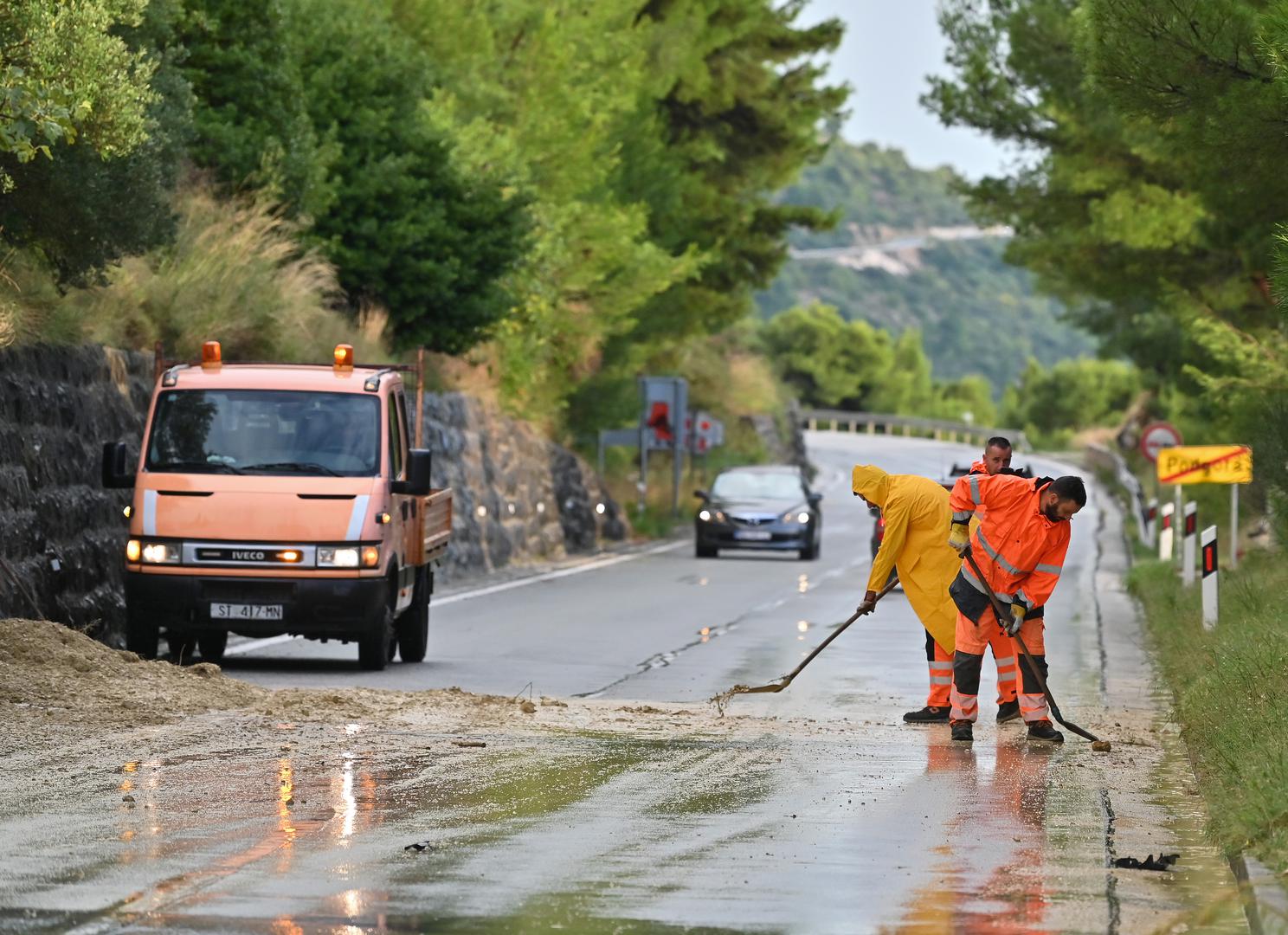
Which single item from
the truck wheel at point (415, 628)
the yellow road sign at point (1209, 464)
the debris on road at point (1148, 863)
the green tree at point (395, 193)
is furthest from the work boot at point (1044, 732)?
the green tree at point (395, 193)

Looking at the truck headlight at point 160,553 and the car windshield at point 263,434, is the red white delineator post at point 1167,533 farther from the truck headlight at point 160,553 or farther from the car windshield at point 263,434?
the truck headlight at point 160,553

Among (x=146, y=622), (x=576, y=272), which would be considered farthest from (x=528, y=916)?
(x=576, y=272)

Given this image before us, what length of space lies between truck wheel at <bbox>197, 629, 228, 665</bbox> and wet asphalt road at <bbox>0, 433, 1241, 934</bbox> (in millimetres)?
386

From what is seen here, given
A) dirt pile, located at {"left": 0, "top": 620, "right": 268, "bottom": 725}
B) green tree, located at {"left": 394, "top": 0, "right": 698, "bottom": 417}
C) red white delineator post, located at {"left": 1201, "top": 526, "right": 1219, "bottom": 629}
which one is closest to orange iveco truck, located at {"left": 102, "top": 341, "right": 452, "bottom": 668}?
dirt pile, located at {"left": 0, "top": 620, "right": 268, "bottom": 725}

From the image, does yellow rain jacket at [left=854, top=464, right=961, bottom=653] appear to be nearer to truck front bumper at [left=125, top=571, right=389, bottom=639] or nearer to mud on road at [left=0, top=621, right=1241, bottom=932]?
mud on road at [left=0, top=621, right=1241, bottom=932]

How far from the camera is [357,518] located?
58.0ft

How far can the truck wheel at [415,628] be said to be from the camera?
19109 mm

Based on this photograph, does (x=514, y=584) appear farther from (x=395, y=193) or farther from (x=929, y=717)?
(x=929, y=717)

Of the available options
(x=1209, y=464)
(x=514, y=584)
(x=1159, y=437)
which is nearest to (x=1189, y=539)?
(x=1209, y=464)

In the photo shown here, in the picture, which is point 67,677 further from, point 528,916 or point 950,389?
point 950,389

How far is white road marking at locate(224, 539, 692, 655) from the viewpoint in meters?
20.5

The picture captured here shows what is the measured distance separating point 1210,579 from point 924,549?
587cm

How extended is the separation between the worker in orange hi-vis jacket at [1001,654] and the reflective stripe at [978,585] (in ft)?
0.84

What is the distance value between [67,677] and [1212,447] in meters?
14.6
